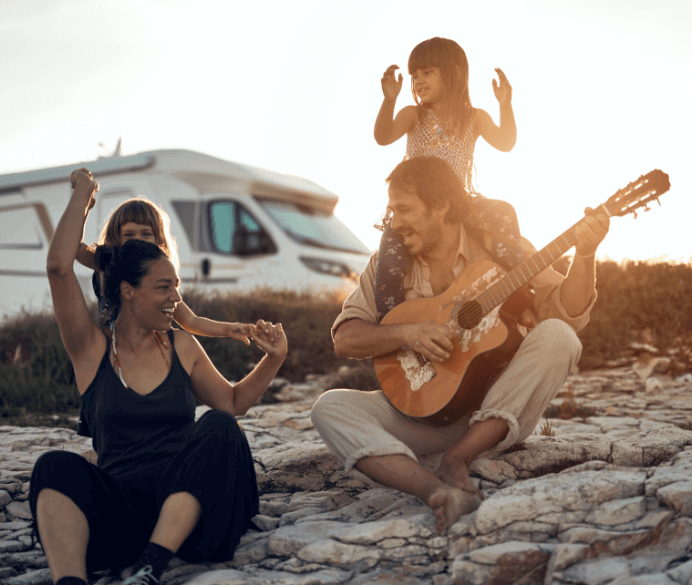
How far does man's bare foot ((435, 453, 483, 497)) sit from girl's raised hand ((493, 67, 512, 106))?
204cm

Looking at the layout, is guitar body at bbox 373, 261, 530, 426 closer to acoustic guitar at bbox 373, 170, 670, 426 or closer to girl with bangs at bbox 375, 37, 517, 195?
acoustic guitar at bbox 373, 170, 670, 426

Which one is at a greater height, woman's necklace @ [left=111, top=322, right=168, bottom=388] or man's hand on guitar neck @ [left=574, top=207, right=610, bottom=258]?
man's hand on guitar neck @ [left=574, top=207, right=610, bottom=258]

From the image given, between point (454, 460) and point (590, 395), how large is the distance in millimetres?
3432

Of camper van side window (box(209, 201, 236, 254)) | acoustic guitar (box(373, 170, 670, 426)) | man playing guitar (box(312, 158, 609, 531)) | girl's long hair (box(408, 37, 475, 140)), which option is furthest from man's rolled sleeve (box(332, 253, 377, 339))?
camper van side window (box(209, 201, 236, 254))

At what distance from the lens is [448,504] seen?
234 centimetres

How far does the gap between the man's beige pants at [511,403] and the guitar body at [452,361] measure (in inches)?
3.2

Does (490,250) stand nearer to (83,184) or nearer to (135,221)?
(83,184)

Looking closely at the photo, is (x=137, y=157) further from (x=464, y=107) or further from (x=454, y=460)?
(x=454, y=460)

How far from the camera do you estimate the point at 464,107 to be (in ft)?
11.7

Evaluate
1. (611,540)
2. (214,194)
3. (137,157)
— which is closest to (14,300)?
(137,157)

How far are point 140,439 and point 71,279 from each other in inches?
25.9

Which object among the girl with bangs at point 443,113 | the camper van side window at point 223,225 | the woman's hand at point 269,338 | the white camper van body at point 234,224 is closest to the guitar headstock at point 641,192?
the girl with bangs at point 443,113

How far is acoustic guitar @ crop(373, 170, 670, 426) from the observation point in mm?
2732

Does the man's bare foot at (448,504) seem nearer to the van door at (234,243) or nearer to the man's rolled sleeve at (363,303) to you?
the man's rolled sleeve at (363,303)
